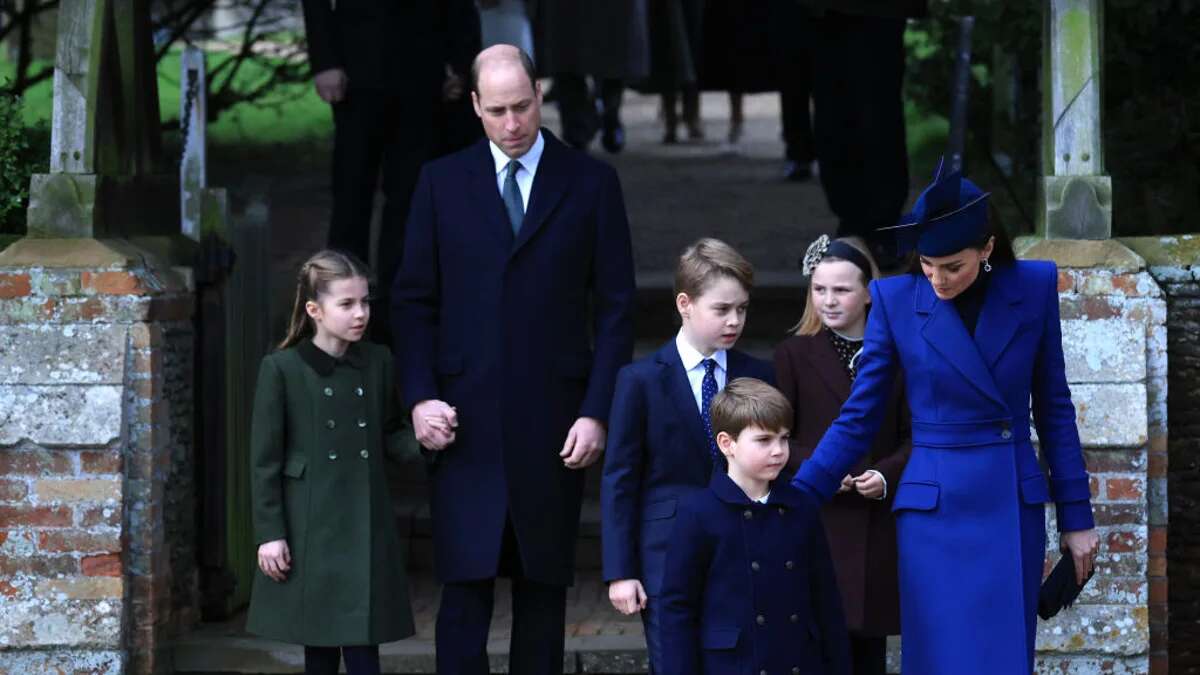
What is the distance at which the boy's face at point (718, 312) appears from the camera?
16.2ft

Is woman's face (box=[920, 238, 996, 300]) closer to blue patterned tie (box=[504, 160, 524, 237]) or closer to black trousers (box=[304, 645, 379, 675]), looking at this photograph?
blue patterned tie (box=[504, 160, 524, 237])

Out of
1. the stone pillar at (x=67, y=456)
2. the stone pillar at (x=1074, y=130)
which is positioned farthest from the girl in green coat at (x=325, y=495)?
the stone pillar at (x=1074, y=130)

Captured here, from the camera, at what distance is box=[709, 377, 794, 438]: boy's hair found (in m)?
4.57

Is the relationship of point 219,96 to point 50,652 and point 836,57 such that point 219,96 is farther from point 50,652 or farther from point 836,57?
point 50,652

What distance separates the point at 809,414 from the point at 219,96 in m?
6.02

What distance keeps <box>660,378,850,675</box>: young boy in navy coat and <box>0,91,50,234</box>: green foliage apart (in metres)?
3.08

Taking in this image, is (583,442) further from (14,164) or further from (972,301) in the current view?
(14,164)

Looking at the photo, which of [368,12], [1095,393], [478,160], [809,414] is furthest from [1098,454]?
[368,12]

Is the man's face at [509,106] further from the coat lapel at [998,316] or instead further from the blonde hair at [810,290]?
the coat lapel at [998,316]

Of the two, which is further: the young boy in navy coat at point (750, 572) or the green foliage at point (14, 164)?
the green foliage at point (14, 164)

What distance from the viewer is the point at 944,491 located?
15.1 ft

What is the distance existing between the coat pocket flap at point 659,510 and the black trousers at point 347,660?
100 cm

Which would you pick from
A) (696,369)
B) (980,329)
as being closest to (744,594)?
(696,369)

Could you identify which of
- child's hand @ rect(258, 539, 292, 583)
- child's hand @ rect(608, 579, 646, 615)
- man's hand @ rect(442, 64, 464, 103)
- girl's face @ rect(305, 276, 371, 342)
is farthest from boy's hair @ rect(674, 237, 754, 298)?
man's hand @ rect(442, 64, 464, 103)
